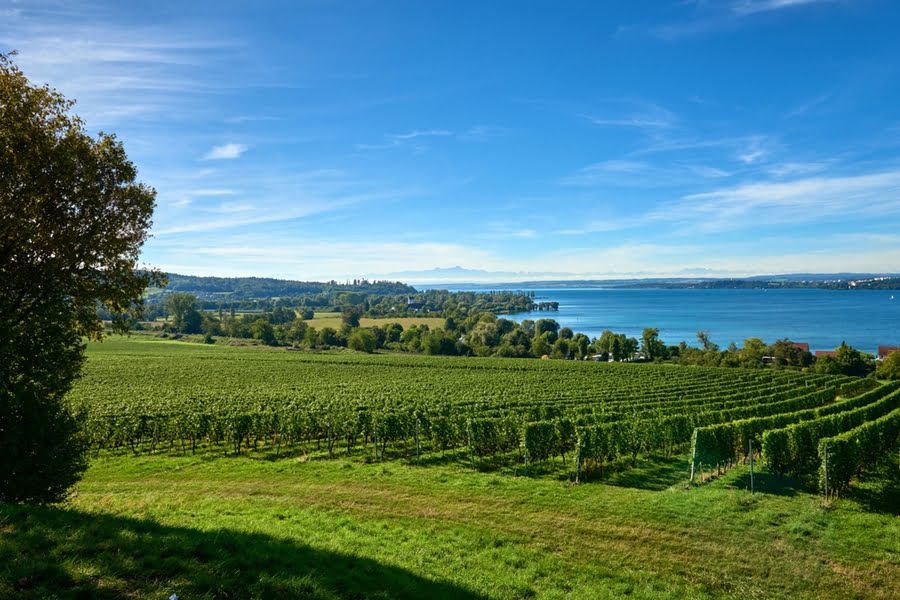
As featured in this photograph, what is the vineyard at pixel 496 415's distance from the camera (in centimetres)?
2208

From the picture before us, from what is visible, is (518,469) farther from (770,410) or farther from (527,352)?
(527,352)

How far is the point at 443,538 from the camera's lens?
37.2 ft

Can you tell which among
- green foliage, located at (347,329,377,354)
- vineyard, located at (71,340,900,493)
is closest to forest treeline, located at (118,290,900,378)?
green foliage, located at (347,329,377,354)

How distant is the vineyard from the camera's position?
22078 mm

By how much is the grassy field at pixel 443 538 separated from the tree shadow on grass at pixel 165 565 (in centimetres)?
3

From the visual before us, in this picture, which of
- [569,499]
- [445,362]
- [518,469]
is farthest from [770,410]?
[445,362]

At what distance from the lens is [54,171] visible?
11.4 metres

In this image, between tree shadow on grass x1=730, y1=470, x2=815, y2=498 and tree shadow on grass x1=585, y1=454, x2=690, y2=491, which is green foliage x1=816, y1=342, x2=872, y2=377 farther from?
tree shadow on grass x1=730, y1=470, x2=815, y2=498

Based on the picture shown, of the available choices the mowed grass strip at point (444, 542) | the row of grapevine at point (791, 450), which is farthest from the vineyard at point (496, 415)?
the mowed grass strip at point (444, 542)

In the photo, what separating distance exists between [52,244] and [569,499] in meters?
16.5

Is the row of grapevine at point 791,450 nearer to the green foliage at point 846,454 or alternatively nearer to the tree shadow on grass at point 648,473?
the green foliage at point 846,454

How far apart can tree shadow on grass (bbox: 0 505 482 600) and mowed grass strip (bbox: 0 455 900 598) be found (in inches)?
1.1

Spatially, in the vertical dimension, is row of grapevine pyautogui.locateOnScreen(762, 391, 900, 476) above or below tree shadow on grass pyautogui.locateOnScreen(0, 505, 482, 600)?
below

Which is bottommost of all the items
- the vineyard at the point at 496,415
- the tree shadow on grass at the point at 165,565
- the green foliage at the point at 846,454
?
the vineyard at the point at 496,415
